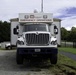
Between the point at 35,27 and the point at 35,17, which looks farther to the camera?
the point at 35,17

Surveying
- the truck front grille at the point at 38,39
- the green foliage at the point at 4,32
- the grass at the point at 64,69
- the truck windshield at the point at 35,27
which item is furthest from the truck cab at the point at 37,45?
the green foliage at the point at 4,32

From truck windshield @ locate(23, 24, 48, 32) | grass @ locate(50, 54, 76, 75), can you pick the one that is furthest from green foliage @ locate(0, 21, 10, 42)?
grass @ locate(50, 54, 76, 75)

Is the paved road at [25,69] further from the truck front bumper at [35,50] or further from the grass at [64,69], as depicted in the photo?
the truck front bumper at [35,50]

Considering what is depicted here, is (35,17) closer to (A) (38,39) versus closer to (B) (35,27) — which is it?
(B) (35,27)

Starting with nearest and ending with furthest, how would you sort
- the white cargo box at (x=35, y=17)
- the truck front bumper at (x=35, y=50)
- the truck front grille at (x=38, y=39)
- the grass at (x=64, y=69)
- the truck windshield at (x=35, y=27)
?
the grass at (x=64, y=69) < the truck front bumper at (x=35, y=50) < the truck front grille at (x=38, y=39) < the truck windshield at (x=35, y=27) < the white cargo box at (x=35, y=17)

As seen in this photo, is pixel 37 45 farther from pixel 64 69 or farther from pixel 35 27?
pixel 64 69

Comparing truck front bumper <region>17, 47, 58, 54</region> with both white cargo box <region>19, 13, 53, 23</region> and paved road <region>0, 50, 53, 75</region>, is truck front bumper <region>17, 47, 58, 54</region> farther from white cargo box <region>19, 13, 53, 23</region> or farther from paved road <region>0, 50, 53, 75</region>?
white cargo box <region>19, 13, 53, 23</region>

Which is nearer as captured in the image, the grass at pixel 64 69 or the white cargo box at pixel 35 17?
the grass at pixel 64 69

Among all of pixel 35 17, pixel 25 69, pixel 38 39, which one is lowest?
pixel 25 69

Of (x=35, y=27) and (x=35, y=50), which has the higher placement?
(x=35, y=27)

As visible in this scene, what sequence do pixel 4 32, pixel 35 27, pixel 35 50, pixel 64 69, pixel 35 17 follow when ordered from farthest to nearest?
pixel 4 32, pixel 35 17, pixel 35 27, pixel 35 50, pixel 64 69

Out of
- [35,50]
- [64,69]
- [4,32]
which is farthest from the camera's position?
[4,32]

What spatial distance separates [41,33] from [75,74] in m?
3.67

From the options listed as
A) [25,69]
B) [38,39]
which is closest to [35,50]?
[38,39]
